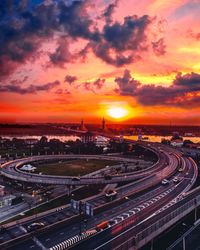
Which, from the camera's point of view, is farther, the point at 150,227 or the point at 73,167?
the point at 73,167

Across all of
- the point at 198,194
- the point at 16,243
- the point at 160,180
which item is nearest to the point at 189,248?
the point at 198,194

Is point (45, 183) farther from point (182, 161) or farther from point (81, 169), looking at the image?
point (182, 161)

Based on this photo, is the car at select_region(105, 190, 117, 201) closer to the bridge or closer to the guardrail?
the bridge

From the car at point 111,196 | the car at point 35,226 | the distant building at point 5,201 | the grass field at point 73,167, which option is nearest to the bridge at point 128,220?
the car at point 111,196

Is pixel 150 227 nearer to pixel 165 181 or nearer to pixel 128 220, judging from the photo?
pixel 128 220

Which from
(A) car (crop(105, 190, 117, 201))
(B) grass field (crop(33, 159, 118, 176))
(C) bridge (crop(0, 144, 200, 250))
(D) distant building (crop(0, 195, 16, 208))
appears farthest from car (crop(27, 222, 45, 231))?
(B) grass field (crop(33, 159, 118, 176))

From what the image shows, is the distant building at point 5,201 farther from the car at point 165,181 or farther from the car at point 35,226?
the car at point 165,181

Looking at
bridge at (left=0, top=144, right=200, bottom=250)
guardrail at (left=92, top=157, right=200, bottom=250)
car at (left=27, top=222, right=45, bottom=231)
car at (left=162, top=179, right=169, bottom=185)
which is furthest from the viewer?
car at (left=162, top=179, right=169, bottom=185)

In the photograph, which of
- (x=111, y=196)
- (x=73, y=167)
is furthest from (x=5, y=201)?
(x=73, y=167)
